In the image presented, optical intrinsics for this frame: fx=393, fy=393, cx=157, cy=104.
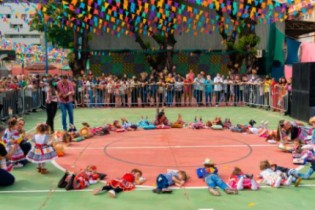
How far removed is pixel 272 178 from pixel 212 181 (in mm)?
1158

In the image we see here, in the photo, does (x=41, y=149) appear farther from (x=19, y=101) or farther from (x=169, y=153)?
(x=19, y=101)

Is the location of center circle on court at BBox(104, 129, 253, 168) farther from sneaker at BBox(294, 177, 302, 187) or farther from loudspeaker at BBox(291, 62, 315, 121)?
loudspeaker at BBox(291, 62, 315, 121)

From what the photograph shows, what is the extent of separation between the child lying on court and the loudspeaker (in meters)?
8.98

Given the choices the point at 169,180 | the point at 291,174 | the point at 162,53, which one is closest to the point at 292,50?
the point at 162,53

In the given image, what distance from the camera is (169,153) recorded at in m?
9.98

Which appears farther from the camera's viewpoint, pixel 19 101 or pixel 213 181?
pixel 19 101

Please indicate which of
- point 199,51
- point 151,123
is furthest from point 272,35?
point 151,123

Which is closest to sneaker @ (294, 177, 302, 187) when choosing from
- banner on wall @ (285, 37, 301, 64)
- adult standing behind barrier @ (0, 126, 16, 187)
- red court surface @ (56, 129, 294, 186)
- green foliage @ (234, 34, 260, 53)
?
red court surface @ (56, 129, 294, 186)

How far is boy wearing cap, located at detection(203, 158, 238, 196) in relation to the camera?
6820mm

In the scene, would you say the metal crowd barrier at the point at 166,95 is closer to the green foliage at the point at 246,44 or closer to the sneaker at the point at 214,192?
the green foliage at the point at 246,44

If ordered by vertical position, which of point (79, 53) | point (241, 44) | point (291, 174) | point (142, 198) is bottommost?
point (142, 198)

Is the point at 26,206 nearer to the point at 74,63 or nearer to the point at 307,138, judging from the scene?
the point at 307,138

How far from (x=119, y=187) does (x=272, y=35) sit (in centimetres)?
2263

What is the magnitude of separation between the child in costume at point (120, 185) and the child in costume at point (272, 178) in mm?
2337
